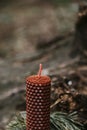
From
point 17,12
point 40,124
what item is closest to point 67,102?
point 40,124

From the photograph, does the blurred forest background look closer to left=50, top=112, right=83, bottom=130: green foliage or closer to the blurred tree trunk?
the blurred tree trunk

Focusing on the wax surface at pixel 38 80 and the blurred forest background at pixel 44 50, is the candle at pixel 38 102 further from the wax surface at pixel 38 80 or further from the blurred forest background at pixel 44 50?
the blurred forest background at pixel 44 50

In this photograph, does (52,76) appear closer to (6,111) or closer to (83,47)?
(6,111)

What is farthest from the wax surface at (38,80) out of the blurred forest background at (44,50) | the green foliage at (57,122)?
the blurred forest background at (44,50)

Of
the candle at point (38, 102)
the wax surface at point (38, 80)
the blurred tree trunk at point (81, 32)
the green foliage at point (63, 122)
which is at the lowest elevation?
the green foliage at point (63, 122)

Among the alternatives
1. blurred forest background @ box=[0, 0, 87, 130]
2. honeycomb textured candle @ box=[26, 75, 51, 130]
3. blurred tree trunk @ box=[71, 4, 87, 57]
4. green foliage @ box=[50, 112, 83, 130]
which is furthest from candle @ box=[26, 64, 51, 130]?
blurred tree trunk @ box=[71, 4, 87, 57]
